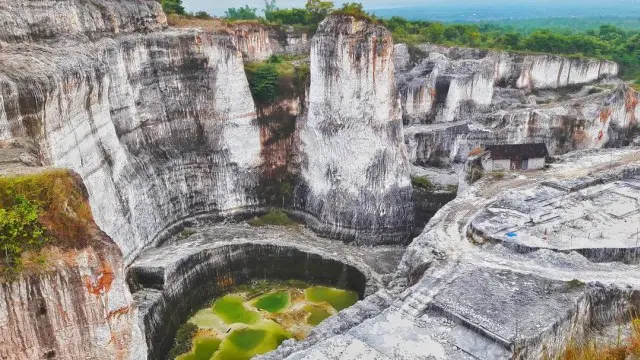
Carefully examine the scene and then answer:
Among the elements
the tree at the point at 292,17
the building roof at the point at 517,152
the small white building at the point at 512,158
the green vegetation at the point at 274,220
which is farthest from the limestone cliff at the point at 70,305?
the tree at the point at 292,17

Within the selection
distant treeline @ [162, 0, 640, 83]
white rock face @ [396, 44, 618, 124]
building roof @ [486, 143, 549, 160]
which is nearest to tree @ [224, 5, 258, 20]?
distant treeline @ [162, 0, 640, 83]

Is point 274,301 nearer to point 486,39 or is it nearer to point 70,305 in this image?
point 70,305

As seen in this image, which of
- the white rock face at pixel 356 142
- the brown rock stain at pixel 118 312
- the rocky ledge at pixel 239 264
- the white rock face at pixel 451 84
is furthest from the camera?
the white rock face at pixel 451 84

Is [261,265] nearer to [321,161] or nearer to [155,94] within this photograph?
[321,161]

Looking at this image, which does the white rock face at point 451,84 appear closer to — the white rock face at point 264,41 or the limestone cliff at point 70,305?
the white rock face at point 264,41

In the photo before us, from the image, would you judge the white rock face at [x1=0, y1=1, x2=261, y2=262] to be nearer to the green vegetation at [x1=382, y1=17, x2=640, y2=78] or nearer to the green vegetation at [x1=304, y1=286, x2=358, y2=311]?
the green vegetation at [x1=304, y1=286, x2=358, y2=311]

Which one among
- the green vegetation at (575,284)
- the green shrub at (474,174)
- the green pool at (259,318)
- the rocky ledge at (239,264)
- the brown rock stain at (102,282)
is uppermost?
the brown rock stain at (102,282)
